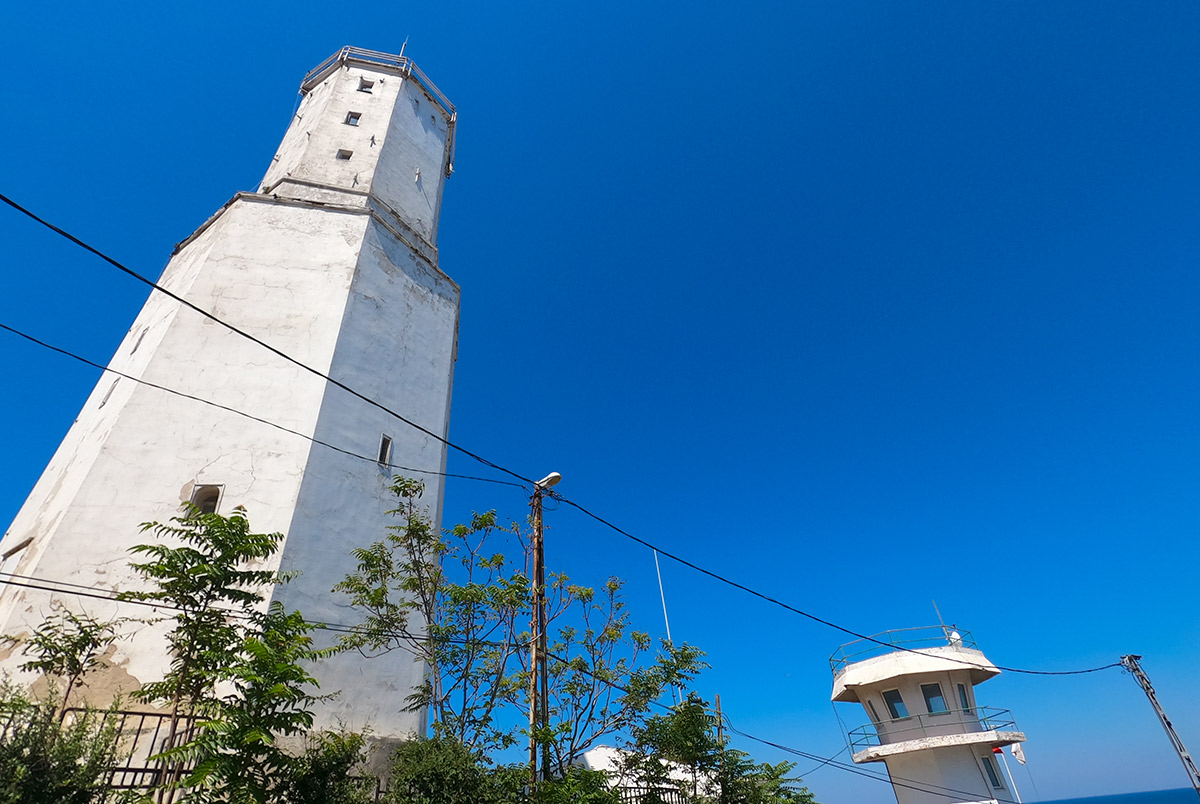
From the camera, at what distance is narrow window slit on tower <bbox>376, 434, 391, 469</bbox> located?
1568 cm

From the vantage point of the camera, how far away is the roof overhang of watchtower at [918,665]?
23703 millimetres

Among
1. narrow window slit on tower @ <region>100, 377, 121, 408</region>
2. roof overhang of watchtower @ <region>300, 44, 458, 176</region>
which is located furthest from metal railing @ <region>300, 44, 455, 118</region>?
narrow window slit on tower @ <region>100, 377, 121, 408</region>

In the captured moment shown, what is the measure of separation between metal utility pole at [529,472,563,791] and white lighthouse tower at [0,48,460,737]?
406cm

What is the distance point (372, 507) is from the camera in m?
14.9

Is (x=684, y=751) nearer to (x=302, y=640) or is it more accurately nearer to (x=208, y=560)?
(x=302, y=640)

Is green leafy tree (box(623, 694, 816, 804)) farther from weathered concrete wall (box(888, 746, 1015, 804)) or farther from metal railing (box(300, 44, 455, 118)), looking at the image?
metal railing (box(300, 44, 455, 118))

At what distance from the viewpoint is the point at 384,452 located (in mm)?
15867

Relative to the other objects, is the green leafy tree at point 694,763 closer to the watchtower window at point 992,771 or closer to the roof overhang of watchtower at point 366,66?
the watchtower window at point 992,771

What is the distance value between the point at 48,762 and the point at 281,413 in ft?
27.2

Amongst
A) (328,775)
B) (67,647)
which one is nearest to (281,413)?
(67,647)

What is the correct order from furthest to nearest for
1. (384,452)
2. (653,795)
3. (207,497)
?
(384,452) < (207,497) < (653,795)

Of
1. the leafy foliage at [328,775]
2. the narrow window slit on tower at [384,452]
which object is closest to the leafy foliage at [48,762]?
the leafy foliage at [328,775]

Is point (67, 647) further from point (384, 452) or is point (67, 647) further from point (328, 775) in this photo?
point (384, 452)

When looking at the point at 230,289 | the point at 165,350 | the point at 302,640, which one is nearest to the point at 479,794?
the point at 302,640
